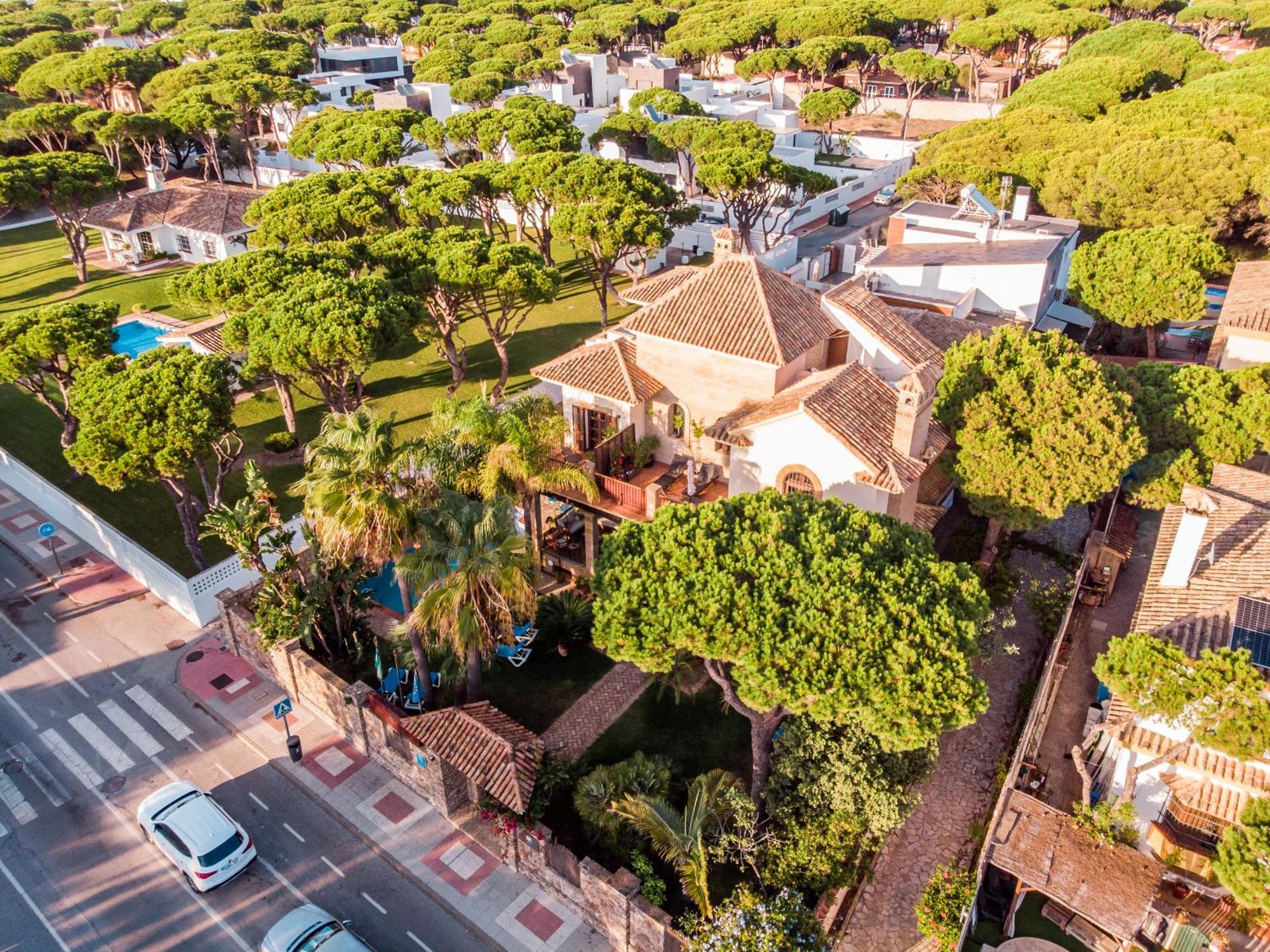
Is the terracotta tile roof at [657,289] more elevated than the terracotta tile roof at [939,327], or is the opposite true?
the terracotta tile roof at [657,289]

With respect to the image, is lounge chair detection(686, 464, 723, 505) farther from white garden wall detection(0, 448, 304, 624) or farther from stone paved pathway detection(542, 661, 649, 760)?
white garden wall detection(0, 448, 304, 624)

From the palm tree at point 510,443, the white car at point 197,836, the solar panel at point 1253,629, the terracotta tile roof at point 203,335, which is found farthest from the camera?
the terracotta tile roof at point 203,335

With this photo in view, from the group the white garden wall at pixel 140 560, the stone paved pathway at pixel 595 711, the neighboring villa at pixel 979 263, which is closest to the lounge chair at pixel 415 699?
the stone paved pathway at pixel 595 711

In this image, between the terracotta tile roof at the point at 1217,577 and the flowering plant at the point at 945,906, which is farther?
the terracotta tile roof at the point at 1217,577

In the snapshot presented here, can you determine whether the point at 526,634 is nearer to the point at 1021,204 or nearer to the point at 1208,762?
the point at 1208,762

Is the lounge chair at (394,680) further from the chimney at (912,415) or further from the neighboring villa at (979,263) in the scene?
the neighboring villa at (979,263)

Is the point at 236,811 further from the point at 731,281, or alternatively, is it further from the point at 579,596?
the point at 731,281
